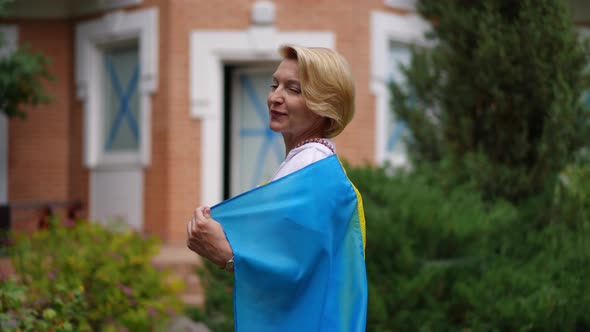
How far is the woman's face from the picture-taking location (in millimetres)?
2203

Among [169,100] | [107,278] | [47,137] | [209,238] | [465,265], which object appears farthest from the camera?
[47,137]

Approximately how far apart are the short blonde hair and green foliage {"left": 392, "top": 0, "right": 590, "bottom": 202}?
11.2 feet

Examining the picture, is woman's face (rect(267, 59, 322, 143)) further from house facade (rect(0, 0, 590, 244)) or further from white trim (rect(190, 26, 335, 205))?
white trim (rect(190, 26, 335, 205))

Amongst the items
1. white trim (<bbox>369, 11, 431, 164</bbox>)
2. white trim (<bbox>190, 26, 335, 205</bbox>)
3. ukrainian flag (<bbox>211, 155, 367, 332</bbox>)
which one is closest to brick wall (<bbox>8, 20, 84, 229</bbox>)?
white trim (<bbox>190, 26, 335, 205</bbox>)

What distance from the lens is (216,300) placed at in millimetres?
5109

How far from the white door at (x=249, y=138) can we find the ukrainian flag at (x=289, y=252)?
26.4ft

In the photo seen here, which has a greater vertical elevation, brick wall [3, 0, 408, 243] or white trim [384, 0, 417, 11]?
white trim [384, 0, 417, 11]

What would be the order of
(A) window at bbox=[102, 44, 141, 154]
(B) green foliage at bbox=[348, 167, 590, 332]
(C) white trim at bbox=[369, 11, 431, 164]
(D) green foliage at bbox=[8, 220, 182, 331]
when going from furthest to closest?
(A) window at bbox=[102, 44, 141, 154], (C) white trim at bbox=[369, 11, 431, 164], (D) green foliage at bbox=[8, 220, 182, 331], (B) green foliage at bbox=[348, 167, 590, 332]

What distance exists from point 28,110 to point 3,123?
0.45 meters

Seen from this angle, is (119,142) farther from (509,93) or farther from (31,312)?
(31,312)

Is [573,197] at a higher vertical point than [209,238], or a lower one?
lower

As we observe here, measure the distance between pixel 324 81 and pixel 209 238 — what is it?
568 millimetres

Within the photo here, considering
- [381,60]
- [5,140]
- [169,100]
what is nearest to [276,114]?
[169,100]

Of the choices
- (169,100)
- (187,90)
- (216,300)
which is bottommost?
(216,300)
